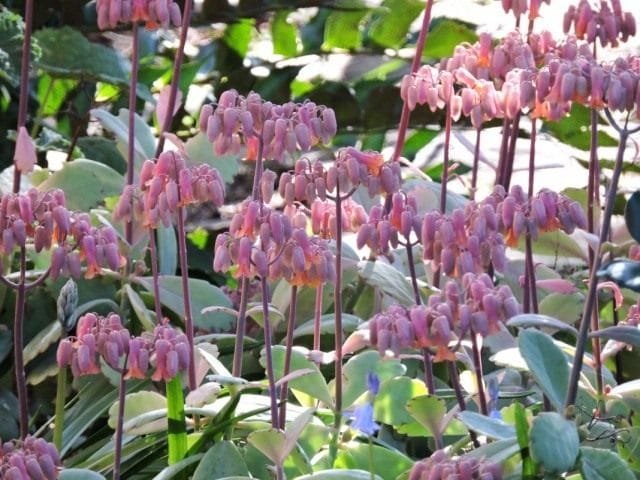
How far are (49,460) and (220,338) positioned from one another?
520 mm

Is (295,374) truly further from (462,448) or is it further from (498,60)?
(498,60)

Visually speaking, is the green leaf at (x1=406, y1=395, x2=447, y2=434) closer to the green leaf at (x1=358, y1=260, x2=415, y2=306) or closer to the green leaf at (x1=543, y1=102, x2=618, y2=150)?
the green leaf at (x1=358, y1=260, x2=415, y2=306)

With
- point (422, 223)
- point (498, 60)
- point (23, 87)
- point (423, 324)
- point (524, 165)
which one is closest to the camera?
point (423, 324)

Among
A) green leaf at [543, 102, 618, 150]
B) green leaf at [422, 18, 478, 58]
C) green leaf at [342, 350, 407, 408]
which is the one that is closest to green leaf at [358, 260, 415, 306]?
green leaf at [342, 350, 407, 408]

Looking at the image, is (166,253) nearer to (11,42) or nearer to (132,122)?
(132,122)

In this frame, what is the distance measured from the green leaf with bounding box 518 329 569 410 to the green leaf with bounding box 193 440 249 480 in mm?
269

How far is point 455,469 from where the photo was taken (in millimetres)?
781

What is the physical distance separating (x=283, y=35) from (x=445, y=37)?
0.36 meters

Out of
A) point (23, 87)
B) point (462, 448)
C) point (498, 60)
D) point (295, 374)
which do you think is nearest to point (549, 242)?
point (498, 60)

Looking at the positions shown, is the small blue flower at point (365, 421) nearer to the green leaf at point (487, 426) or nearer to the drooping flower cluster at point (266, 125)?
the green leaf at point (487, 426)

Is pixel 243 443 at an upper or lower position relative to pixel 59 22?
lower

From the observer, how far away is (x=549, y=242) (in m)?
1.39

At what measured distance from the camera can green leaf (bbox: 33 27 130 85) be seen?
1916 mm

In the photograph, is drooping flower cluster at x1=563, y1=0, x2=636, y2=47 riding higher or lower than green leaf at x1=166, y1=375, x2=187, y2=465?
higher
